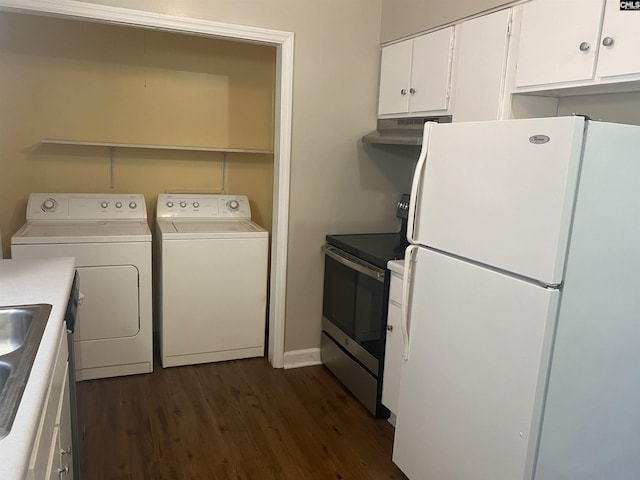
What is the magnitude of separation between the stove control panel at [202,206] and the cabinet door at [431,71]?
1480 mm

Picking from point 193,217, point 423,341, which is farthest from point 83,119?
point 423,341

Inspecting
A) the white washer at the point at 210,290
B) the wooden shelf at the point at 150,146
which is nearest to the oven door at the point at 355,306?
the white washer at the point at 210,290

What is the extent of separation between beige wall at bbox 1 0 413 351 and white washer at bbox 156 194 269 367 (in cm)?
25

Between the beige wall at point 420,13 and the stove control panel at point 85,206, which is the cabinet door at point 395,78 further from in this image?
the stove control panel at point 85,206

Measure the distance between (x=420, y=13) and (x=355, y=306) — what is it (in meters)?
1.64

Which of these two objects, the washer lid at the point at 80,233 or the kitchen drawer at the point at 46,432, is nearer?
the kitchen drawer at the point at 46,432

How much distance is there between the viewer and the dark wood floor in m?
2.28

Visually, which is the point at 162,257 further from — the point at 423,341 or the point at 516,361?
the point at 516,361

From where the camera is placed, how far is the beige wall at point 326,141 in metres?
2.96

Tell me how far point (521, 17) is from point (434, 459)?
181cm

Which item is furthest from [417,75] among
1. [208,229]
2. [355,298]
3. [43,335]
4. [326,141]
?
[43,335]

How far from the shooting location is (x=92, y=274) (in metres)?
2.87

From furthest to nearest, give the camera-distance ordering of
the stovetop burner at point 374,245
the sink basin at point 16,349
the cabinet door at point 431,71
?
the stovetop burner at point 374,245 → the cabinet door at point 431,71 → the sink basin at point 16,349

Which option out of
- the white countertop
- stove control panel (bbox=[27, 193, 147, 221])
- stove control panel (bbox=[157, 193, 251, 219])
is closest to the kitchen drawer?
the white countertop
